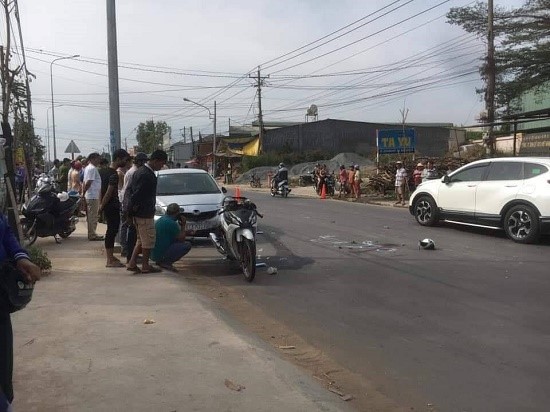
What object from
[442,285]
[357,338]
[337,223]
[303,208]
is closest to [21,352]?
[357,338]

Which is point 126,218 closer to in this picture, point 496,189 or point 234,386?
point 234,386

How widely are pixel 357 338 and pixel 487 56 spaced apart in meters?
26.5

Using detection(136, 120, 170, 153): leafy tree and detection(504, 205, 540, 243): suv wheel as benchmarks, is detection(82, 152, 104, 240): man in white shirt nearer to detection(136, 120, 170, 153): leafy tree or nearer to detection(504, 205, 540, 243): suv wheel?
detection(504, 205, 540, 243): suv wheel

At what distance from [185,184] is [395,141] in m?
20.9

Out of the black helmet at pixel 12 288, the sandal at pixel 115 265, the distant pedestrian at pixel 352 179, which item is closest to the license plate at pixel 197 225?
the sandal at pixel 115 265

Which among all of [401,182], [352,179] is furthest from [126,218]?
[352,179]

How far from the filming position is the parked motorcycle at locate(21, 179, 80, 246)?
34.6ft

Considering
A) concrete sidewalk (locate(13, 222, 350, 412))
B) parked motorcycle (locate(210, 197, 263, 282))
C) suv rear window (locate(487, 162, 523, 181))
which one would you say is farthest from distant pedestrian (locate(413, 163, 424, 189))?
concrete sidewalk (locate(13, 222, 350, 412))

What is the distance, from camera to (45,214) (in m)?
10.6

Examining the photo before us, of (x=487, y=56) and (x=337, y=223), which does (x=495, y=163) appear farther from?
(x=487, y=56)

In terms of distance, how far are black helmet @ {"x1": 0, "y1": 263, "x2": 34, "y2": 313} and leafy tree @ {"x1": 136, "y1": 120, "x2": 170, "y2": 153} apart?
103923 mm

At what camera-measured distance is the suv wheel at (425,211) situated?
46.0 feet

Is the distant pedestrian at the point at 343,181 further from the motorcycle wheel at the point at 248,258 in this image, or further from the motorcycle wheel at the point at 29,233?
the motorcycle wheel at the point at 248,258

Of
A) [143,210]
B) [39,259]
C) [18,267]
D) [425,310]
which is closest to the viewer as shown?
[18,267]
